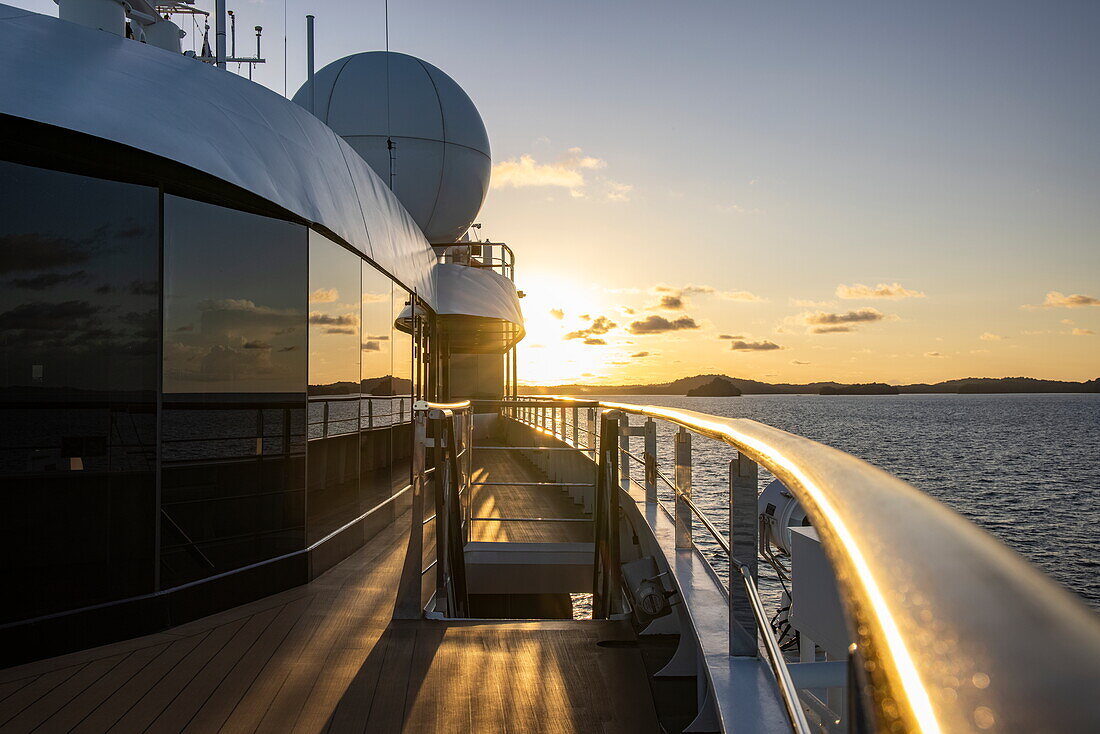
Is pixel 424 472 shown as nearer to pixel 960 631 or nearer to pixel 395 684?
pixel 395 684

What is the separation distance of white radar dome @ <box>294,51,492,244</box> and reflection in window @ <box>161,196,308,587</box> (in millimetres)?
7851

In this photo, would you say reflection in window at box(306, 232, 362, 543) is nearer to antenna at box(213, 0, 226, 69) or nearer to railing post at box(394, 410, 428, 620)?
railing post at box(394, 410, 428, 620)

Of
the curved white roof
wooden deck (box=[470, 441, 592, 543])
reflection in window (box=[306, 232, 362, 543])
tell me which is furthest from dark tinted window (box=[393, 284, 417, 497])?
the curved white roof

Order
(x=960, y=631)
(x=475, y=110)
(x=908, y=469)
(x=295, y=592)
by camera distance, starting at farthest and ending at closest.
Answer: (x=908, y=469)
(x=475, y=110)
(x=295, y=592)
(x=960, y=631)

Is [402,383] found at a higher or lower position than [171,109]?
lower

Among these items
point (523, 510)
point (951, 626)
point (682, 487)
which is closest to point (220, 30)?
point (682, 487)

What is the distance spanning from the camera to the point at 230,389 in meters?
5.01

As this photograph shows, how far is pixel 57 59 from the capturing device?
3926 mm

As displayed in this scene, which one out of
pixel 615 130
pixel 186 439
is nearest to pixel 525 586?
pixel 186 439

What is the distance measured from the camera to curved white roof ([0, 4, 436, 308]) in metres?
3.82

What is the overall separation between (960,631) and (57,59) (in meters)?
4.64

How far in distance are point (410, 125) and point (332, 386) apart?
27.3 feet

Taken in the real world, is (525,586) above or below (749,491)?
below

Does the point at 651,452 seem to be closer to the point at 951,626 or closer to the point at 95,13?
the point at 951,626
